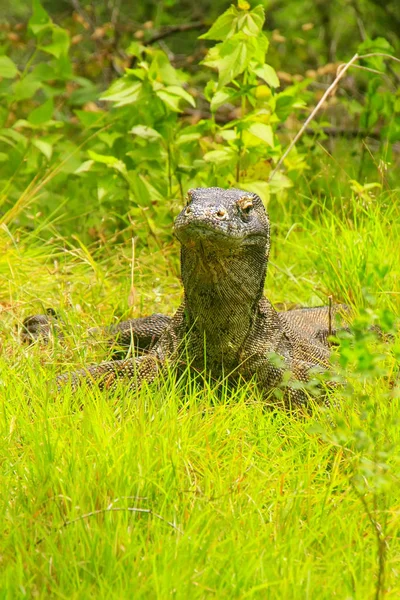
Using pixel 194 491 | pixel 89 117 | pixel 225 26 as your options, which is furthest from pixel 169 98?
pixel 194 491

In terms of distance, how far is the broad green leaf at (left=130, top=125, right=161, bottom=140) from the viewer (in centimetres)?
650

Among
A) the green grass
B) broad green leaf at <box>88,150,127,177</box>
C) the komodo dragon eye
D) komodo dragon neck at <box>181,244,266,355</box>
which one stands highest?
the komodo dragon eye

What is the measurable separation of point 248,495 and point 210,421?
1.94 feet

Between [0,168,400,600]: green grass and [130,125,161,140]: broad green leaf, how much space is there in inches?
79.2

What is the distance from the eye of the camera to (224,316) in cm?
470

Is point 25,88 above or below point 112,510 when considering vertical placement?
above

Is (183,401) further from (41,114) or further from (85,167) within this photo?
(41,114)

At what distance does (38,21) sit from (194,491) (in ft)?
14.3

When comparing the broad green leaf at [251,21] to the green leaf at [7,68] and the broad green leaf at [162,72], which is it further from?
the green leaf at [7,68]

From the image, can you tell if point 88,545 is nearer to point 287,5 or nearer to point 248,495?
point 248,495

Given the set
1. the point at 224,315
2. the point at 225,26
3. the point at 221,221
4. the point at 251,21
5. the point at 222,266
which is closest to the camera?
the point at 221,221

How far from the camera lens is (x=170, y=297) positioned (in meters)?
6.17

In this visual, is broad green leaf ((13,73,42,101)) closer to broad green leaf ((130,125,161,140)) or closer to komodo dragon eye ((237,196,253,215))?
broad green leaf ((130,125,161,140))

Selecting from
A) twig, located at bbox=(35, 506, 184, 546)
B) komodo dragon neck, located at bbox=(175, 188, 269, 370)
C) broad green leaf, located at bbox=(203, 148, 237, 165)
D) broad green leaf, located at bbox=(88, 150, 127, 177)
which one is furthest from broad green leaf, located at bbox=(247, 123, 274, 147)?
twig, located at bbox=(35, 506, 184, 546)
